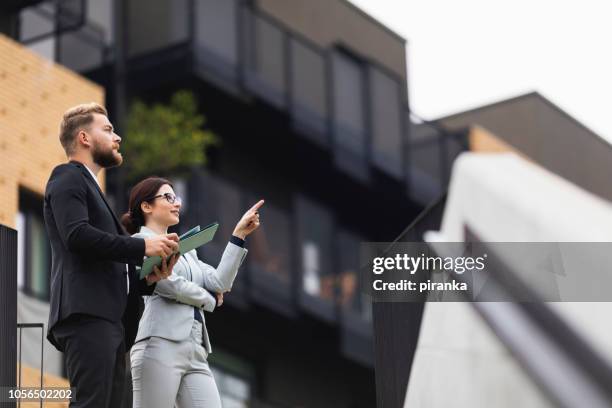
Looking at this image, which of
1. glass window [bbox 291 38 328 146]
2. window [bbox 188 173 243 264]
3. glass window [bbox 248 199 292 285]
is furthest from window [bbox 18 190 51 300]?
glass window [bbox 291 38 328 146]

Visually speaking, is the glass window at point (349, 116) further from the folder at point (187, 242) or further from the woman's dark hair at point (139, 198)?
the folder at point (187, 242)

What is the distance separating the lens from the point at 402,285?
31.4 ft

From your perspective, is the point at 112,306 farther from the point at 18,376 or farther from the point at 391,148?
the point at 391,148

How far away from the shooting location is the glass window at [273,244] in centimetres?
2645

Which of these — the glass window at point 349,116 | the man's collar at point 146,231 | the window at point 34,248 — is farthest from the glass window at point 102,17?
the man's collar at point 146,231

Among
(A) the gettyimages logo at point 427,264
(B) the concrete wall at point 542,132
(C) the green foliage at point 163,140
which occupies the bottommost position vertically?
(A) the gettyimages logo at point 427,264

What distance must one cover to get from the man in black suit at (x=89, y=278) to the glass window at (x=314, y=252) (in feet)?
63.7

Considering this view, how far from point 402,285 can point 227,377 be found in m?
16.9

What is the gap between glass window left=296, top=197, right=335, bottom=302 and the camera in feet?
92.4

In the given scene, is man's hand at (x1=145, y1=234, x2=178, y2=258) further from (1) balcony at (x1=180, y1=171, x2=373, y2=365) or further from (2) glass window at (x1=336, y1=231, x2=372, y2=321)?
(2) glass window at (x1=336, y1=231, x2=372, y2=321)

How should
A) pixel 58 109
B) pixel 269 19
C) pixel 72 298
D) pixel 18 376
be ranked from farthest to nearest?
pixel 269 19 < pixel 58 109 < pixel 18 376 < pixel 72 298

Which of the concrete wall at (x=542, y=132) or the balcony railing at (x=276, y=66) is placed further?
the concrete wall at (x=542, y=132)

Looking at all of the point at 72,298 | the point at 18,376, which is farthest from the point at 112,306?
the point at 18,376

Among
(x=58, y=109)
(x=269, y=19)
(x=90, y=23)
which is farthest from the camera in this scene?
(x=269, y=19)
